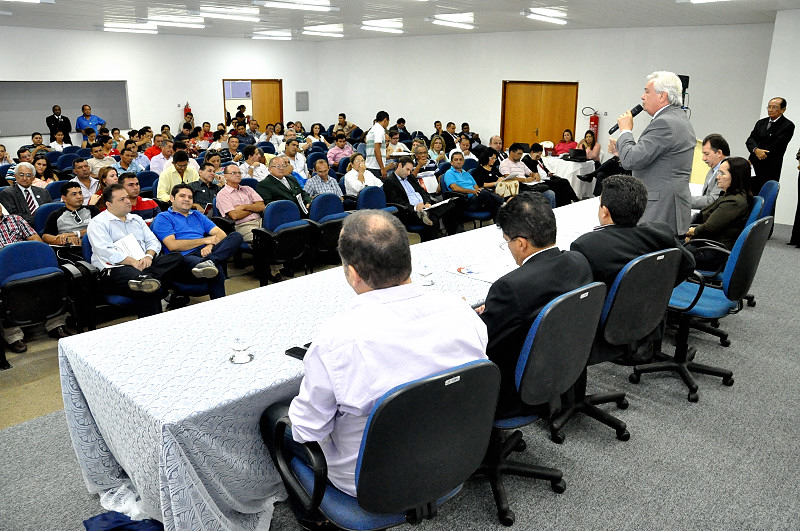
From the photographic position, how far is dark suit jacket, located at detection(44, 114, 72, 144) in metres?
13.8

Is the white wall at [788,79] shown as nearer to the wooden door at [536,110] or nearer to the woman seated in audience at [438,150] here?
the woman seated in audience at [438,150]

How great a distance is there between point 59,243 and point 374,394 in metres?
4.31

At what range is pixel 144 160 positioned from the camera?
9.95 m

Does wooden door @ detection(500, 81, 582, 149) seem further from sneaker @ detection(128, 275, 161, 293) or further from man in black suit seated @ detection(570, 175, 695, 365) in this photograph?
sneaker @ detection(128, 275, 161, 293)

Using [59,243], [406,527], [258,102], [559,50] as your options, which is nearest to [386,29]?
[559,50]

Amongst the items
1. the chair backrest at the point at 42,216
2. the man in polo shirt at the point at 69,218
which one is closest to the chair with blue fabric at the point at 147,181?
the chair backrest at the point at 42,216

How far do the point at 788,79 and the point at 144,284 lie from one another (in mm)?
8843

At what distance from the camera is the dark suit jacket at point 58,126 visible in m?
13.8

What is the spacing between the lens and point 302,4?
9398 mm

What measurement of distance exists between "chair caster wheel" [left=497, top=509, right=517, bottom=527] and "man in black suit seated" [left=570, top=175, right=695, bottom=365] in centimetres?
91

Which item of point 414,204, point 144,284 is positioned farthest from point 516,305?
point 414,204

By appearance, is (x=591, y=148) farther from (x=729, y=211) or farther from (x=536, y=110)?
(x=729, y=211)

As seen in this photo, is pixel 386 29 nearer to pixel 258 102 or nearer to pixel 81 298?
pixel 258 102

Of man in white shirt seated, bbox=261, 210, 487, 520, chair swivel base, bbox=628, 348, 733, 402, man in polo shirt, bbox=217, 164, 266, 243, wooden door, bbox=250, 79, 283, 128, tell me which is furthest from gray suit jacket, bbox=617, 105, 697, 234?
wooden door, bbox=250, 79, 283, 128
